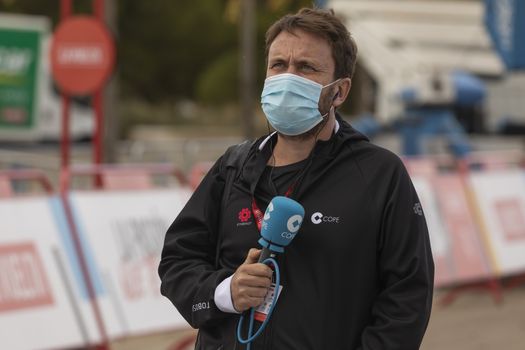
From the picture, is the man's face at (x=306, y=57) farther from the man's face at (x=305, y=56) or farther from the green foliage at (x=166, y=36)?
the green foliage at (x=166, y=36)

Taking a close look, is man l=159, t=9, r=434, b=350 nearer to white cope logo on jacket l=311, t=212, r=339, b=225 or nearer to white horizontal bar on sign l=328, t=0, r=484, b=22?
white cope logo on jacket l=311, t=212, r=339, b=225

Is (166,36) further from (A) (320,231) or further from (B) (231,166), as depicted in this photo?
(A) (320,231)

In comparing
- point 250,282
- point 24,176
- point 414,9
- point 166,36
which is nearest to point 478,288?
point 24,176

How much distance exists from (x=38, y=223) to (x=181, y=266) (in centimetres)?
390

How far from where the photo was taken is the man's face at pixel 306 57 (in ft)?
9.39

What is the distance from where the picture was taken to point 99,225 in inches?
280

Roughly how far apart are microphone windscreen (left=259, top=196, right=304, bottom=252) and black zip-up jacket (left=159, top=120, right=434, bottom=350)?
0.09 meters

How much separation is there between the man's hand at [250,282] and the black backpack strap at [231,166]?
9.5 inches

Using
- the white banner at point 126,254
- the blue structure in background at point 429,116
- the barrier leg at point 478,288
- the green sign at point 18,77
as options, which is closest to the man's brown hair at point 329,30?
the white banner at point 126,254

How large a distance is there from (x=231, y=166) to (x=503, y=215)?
819 centimetres

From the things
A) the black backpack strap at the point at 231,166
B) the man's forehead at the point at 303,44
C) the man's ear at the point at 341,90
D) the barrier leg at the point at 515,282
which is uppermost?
the man's forehead at the point at 303,44

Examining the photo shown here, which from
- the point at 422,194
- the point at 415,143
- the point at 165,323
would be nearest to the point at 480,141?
the point at 415,143

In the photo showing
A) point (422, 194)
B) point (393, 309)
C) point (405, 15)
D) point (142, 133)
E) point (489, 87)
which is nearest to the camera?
point (393, 309)

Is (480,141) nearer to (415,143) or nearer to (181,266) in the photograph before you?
(415,143)
